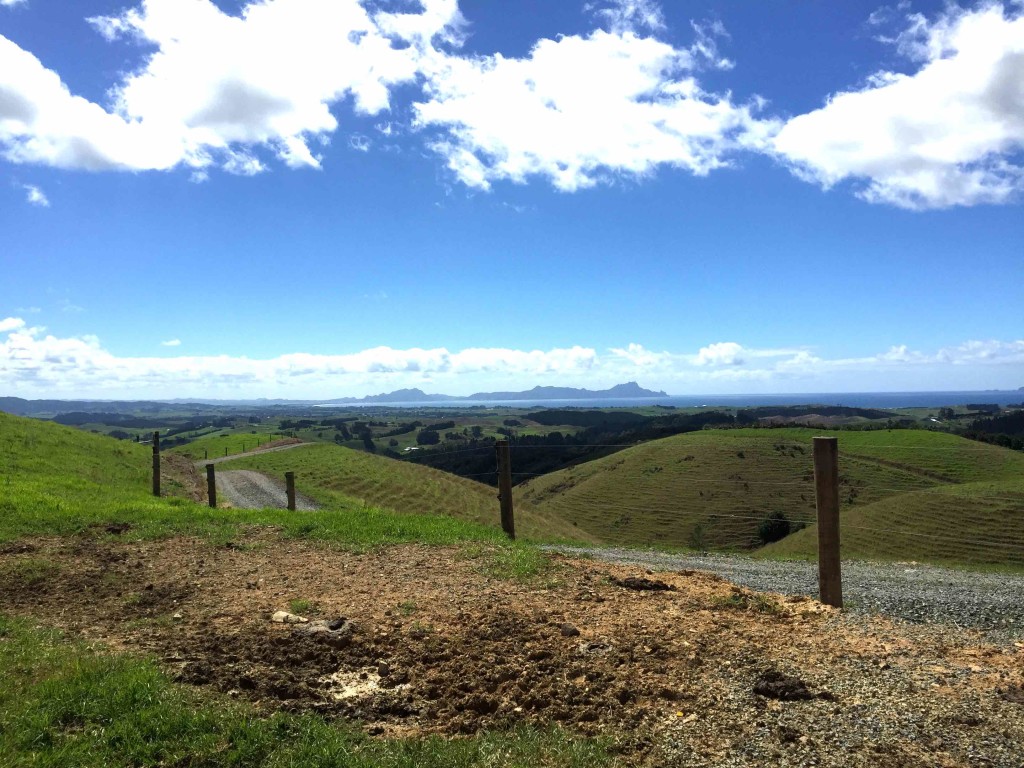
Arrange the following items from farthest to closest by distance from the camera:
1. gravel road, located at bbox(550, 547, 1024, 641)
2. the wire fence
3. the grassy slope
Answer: the wire fence → the grassy slope → gravel road, located at bbox(550, 547, 1024, 641)

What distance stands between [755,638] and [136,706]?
5.20 m

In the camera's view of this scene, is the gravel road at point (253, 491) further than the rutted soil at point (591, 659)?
Yes

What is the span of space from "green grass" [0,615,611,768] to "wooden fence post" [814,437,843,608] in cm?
437

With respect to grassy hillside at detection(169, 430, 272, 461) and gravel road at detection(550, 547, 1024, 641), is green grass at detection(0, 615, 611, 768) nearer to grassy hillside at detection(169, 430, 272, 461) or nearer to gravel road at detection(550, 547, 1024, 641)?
gravel road at detection(550, 547, 1024, 641)

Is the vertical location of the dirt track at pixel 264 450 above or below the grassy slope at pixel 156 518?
below

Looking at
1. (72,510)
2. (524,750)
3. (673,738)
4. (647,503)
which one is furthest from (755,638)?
(647,503)

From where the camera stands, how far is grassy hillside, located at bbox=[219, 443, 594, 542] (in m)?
32.1

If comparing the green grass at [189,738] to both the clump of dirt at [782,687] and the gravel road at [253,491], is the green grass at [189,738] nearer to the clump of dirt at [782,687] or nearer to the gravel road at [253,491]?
the clump of dirt at [782,687]

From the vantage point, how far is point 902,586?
938cm

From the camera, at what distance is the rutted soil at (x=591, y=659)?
4.24 m

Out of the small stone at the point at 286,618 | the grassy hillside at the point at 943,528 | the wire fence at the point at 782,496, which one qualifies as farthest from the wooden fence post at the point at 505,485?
the grassy hillside at the point at 943,528

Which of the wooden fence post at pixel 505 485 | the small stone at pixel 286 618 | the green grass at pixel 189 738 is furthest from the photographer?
the wooden fence post at pixel 505 485

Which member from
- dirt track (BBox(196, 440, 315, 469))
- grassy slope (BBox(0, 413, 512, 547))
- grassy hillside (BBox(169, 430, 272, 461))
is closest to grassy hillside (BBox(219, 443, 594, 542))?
dirt track (BBox(196, 440, 315, 469))

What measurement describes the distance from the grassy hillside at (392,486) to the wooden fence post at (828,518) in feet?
64.5
